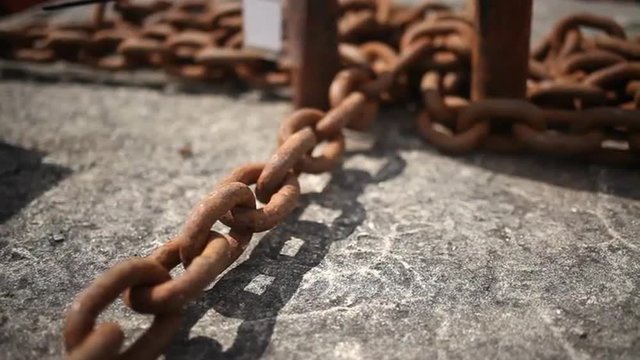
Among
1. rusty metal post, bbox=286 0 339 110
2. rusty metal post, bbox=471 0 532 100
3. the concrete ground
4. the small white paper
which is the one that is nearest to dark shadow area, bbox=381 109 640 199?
the concrete ground

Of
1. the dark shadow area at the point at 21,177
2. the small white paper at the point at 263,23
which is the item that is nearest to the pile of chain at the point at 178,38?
the small white paper at the point at 263,23

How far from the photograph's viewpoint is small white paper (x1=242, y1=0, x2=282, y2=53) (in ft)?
5.92

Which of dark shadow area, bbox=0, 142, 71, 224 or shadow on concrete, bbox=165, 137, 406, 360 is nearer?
shadow on concrete, bbox=165, 137, 406, 360

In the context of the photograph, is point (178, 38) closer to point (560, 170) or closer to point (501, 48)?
point (501, 48)

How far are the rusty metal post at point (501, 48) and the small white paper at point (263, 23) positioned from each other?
620 mm

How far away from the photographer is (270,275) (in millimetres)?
1147

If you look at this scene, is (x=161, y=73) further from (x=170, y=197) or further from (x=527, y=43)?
(x=527, y=43)

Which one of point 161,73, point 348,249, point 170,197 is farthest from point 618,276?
point 161,73

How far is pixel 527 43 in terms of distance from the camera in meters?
1.47

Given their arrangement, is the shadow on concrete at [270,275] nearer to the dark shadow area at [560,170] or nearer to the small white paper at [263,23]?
the dark shadow area at [560,170]

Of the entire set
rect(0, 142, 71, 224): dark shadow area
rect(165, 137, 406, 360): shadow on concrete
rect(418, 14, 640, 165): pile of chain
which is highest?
rect(418, 14, 640, 165): pile of chain

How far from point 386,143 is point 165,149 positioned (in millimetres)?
648

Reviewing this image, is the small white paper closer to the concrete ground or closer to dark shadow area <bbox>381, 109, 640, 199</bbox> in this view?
the concrete ground

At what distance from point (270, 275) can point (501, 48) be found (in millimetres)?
836
